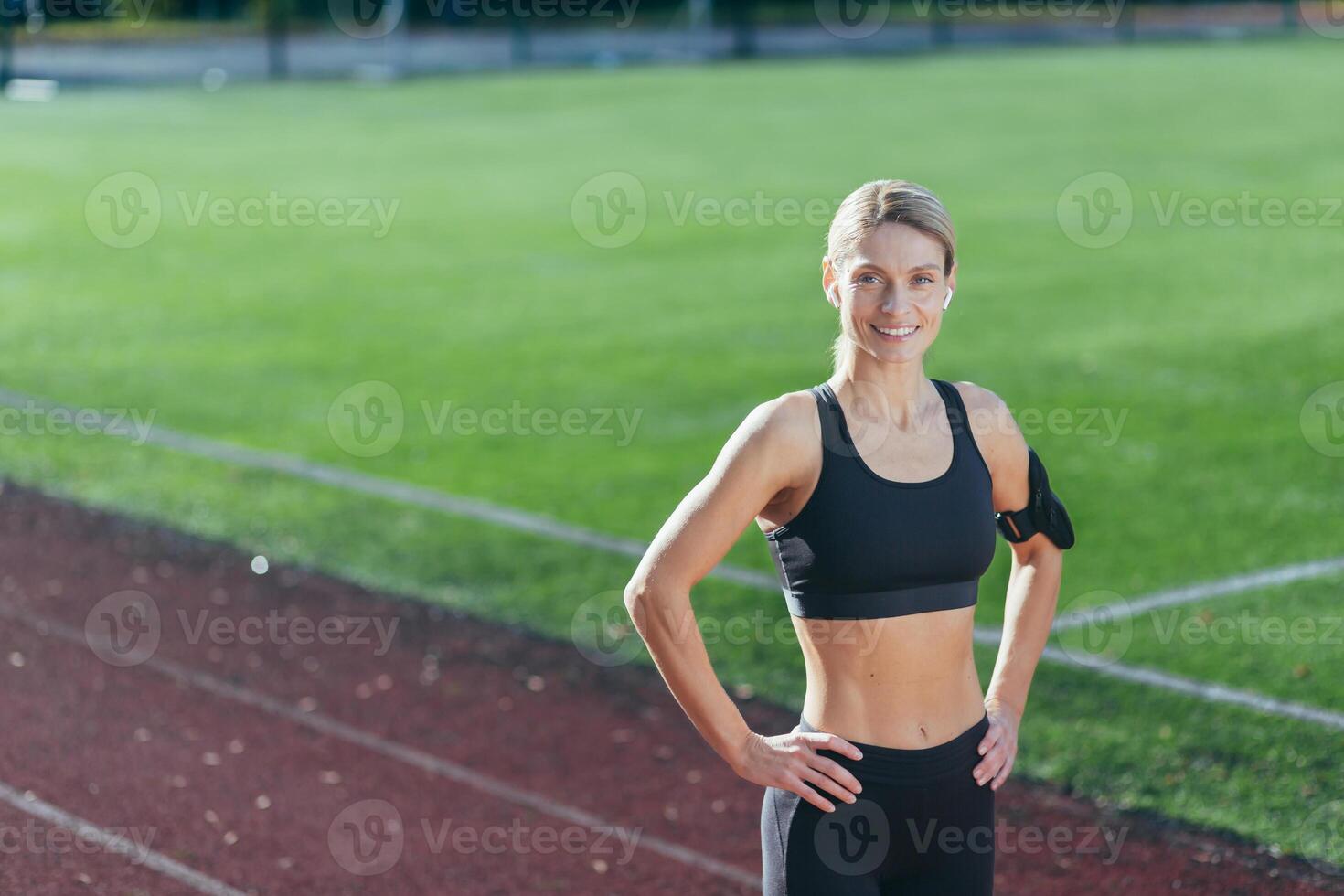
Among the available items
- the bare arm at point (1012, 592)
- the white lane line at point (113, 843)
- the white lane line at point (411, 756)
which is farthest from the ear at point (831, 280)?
the white lane line at point (113, 843)

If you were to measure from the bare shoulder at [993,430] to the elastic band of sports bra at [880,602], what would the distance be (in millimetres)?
319

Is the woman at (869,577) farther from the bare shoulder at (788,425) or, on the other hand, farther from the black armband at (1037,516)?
the black armband at (1037,516)

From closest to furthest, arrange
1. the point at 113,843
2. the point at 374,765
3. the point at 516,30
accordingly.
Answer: the point at 113,843 < the point at 374,765 < the point at 516,30

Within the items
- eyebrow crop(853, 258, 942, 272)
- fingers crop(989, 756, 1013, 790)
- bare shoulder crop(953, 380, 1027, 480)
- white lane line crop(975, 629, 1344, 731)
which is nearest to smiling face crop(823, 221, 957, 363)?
eyebrow crop(853, 258, 942, 272)

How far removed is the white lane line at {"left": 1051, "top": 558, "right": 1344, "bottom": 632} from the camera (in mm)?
8203

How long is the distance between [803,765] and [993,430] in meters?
0.83

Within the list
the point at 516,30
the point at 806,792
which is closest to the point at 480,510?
the point at 806,792

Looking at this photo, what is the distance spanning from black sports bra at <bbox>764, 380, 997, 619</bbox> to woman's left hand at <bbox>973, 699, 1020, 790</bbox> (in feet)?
1.09

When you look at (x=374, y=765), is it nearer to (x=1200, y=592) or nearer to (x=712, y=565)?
(x=712, y=565)

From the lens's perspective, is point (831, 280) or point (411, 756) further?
point (411, 756)

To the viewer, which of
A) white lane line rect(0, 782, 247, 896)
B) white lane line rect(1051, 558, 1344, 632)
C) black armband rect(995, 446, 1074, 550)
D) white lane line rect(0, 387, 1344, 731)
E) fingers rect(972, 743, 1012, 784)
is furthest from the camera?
white lane line rect(0, 387, 1344, 731)

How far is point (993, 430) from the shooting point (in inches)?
145

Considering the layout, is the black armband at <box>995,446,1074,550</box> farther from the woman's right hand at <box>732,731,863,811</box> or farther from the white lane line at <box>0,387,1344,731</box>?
the white lane line at <box>0,387,1344,731</box>

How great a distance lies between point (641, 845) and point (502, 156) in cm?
2063
